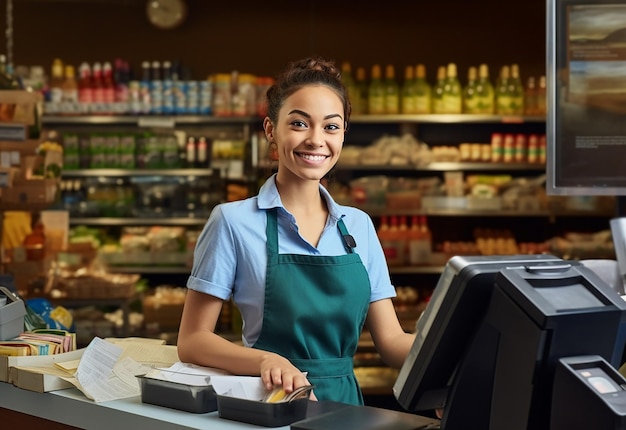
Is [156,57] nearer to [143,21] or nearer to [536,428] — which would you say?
[143,21]

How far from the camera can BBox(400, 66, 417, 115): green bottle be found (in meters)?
A: 6.72

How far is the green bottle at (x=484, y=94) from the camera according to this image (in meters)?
6.67

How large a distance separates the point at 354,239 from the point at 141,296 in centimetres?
419

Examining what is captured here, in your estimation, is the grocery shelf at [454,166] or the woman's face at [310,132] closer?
the woman's face at [310,132]

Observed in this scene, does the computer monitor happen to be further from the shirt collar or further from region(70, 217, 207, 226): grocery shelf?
region(70, 217, 207, 226): grocery shelf

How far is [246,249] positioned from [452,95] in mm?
4460

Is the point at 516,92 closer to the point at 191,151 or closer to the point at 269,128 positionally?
the point at 191,151

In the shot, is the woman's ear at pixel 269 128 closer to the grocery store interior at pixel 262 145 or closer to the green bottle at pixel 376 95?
the grocery store interior at pixel 262 145

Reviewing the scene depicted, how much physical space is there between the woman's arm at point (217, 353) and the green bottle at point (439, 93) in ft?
14.7

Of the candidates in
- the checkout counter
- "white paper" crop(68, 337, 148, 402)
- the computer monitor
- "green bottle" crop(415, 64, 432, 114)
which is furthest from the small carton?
"green bottle" crop(415, 64, 432, 114)

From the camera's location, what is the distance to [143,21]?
23.2 feet

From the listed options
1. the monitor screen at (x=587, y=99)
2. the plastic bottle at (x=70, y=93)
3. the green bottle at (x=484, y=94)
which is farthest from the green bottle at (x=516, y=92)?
the monitor screen at (x=587, y=99)

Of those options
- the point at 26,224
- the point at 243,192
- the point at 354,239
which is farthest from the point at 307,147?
the point at 243,192

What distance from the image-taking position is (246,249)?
2.48m
